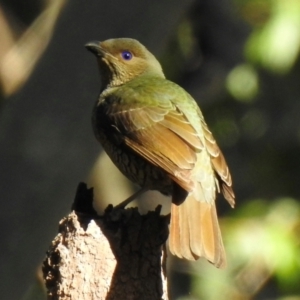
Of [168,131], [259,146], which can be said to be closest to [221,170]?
Answer: [168,131]

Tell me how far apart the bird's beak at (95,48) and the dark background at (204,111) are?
20.4 inches

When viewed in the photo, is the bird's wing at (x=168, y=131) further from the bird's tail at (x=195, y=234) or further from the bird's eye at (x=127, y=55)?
the bird's eye at (x=127, y=55)

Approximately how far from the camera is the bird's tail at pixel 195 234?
553cm

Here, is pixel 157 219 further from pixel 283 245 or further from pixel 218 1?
pixel 218 1

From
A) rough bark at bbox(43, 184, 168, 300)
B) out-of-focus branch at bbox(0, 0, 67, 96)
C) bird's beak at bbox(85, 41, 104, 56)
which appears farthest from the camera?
out-of-focus branch at bbox(0, 0, 67, 96)

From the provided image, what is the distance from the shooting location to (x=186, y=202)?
19.2 ft

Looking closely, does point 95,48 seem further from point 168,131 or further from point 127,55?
point 168,131

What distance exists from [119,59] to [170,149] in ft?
4.65

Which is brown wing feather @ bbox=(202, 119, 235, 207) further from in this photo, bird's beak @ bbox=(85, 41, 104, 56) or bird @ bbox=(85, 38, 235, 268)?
bird's beak @ bbox=(85, 41, 104, 56)

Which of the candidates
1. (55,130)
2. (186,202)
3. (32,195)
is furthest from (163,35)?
(186,202)

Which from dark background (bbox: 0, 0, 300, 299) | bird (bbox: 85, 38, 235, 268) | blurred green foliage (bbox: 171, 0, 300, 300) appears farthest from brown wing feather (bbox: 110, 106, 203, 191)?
blurred green foliage (bbox: 171, 0, 300, 300)

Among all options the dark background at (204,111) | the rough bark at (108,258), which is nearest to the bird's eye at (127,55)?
the dark background at (204,111)

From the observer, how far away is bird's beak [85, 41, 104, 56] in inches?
273

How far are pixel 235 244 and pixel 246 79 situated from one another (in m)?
2.35
